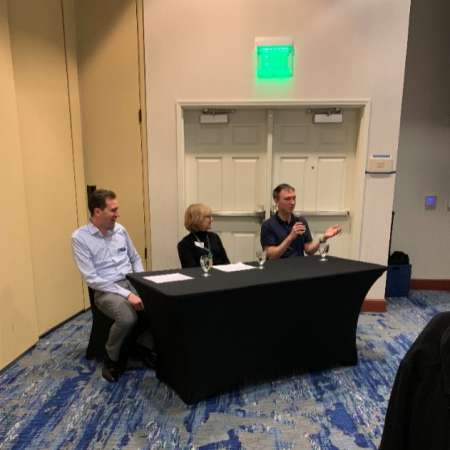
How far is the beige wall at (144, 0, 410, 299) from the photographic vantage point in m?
3.24

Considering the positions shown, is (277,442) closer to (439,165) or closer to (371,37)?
(371,37)

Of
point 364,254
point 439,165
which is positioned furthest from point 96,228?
point 439,165

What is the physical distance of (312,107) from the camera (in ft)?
11.3

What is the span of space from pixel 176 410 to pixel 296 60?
2.98 m

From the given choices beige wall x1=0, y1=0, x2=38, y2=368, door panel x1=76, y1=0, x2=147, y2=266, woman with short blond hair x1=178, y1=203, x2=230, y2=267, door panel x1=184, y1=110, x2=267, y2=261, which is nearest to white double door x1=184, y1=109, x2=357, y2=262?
door panel x1=184, y1=110, x2=267, y2=261

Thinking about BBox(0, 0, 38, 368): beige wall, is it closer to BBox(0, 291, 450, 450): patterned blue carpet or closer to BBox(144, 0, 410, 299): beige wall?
A: BBox(0, 291, 450, 450): patterned blue carpet

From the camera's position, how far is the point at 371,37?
3.27 meters

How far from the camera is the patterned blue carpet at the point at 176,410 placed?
185 cm

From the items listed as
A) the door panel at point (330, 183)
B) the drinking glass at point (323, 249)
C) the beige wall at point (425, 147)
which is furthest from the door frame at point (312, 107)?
the drinking glass at point (323, 249)

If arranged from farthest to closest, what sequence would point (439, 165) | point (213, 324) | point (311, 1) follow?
point (439, 165), point (311, 1), point (213, 324)

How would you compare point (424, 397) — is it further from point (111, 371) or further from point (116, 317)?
point (111, 371)

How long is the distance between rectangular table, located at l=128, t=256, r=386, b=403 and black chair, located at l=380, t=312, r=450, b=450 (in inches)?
42.6

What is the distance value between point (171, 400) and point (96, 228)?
1205mm

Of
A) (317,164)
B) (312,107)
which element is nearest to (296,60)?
(312,107)
